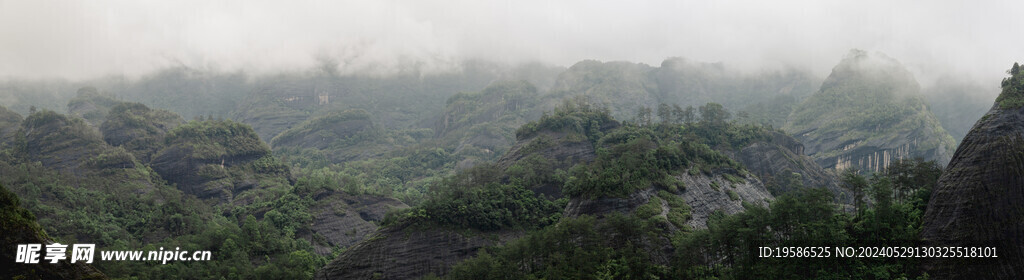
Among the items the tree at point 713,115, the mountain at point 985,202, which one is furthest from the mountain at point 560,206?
the tree at point 713,115

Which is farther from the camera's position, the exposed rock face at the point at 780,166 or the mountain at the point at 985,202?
the exposed rock face at the point at 780,166

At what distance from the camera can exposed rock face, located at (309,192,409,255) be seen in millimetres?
113188

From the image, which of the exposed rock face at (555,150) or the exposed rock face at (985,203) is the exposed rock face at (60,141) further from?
the exposed rock face at (985,203)

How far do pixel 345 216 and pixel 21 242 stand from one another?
70.4 m

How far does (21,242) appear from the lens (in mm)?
50000

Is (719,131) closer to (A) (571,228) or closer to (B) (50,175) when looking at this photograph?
(A) (571,228)

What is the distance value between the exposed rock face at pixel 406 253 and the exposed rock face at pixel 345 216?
2784 cm

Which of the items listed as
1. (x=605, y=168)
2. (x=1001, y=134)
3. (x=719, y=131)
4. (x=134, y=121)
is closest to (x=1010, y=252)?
(x=1001, y=134)

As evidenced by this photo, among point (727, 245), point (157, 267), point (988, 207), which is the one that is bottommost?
point (157, 267)

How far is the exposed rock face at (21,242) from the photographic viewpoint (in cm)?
4897

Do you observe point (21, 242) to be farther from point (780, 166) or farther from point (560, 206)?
point (780, 166)

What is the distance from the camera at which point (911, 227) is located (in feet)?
185

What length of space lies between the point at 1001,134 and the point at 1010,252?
33.1 feet

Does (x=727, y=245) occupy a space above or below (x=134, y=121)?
below
